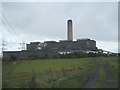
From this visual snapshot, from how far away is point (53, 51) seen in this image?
15050 cm

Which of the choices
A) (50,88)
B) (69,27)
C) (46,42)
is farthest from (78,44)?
(50,88)

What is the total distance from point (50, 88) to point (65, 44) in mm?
133097

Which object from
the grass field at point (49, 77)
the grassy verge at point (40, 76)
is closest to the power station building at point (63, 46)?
the grassy verge at point (40, 76)

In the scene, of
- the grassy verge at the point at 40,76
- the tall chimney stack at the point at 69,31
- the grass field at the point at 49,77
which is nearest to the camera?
the grass field at the point at 49,77

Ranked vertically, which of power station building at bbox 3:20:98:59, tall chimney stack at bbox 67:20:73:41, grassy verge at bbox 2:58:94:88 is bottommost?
grassy verge at bbox 2:58:94:88

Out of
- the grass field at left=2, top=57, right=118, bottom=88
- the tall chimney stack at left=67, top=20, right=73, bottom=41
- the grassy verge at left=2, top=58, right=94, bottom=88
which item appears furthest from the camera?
the tall chimney stack at left=67, top=20, right=73, bottom=41

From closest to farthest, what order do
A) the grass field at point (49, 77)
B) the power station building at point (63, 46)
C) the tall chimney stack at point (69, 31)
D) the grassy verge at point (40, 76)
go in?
the grass field at point (49, 77), the grassy verge at point (40, 76), the tall chimney stack at point (69, 31), the power station building at point (63, 46)

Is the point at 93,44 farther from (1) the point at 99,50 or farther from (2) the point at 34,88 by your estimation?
(2) the point at 34,88

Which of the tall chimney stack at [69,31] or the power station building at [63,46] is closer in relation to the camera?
the tall chimney stack at [69,31]

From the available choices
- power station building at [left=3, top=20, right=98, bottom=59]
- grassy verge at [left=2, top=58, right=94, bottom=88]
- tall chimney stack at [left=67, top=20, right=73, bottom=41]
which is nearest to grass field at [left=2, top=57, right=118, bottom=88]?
grassy verge at [left=2, top=58, right=94, bottom=88]

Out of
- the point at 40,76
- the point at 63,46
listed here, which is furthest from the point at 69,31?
the point at 40,76

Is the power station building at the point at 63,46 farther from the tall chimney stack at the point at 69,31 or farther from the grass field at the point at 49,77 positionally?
the grass field at the point at 49,77

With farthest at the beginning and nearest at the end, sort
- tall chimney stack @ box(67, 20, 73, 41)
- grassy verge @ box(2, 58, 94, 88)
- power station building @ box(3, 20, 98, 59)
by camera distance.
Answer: power station building @ box(3, 20, 98, 59)
tall chimney stack @ box(67, 20, 73, 41)
grassy verge @ box(2, 58, 94, 88)

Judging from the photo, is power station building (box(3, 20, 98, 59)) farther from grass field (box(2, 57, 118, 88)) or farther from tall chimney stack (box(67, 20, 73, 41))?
grass field (box(2, 57, 118, 88))
